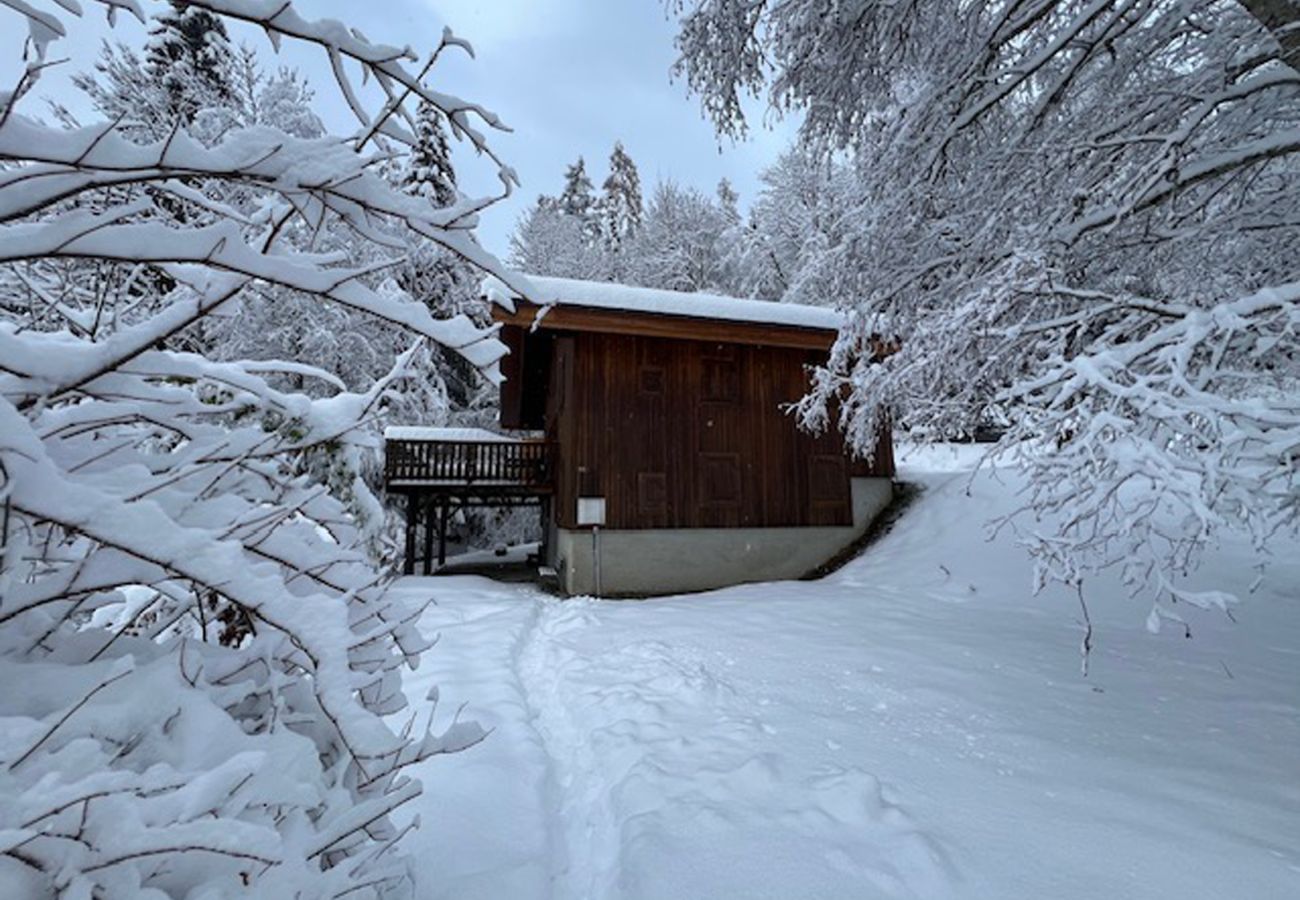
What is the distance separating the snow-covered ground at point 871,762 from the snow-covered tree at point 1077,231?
85cm

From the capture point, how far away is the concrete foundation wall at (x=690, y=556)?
31.2ft

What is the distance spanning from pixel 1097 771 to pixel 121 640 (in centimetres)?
368

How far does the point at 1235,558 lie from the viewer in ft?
24.3

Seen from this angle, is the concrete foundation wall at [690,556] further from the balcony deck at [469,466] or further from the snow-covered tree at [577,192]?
the snow-covered tree at [577,192]

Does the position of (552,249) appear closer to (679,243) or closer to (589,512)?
(679,243)

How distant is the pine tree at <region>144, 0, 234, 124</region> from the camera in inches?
496

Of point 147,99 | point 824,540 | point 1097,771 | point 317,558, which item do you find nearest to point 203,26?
point 147,99

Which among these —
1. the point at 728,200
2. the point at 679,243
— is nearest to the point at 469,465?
the point at 679,243

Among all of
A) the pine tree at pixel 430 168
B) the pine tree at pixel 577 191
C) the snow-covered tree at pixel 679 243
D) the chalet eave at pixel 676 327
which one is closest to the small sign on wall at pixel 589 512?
the chalet eave at pixel 676 327

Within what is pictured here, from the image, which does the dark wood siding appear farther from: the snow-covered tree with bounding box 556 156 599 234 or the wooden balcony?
the snow-covered tree with bounding box 556 156 599 234

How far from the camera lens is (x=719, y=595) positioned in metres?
8.57

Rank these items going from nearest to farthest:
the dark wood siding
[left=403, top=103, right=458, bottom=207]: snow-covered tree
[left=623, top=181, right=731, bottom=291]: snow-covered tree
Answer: the dark wood siding → [left=403, top=103, right=458, bottom=207]: snow-covered tree → [left=623, top=181, right=731, bottom=291]: snow-covered tree

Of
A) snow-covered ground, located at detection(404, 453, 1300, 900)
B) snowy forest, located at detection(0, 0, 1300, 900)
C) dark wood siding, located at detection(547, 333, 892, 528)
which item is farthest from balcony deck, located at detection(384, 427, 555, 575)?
snow-covered ground, located at detection(404, 453, 1300, 900)

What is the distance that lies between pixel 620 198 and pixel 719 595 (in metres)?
27.2
